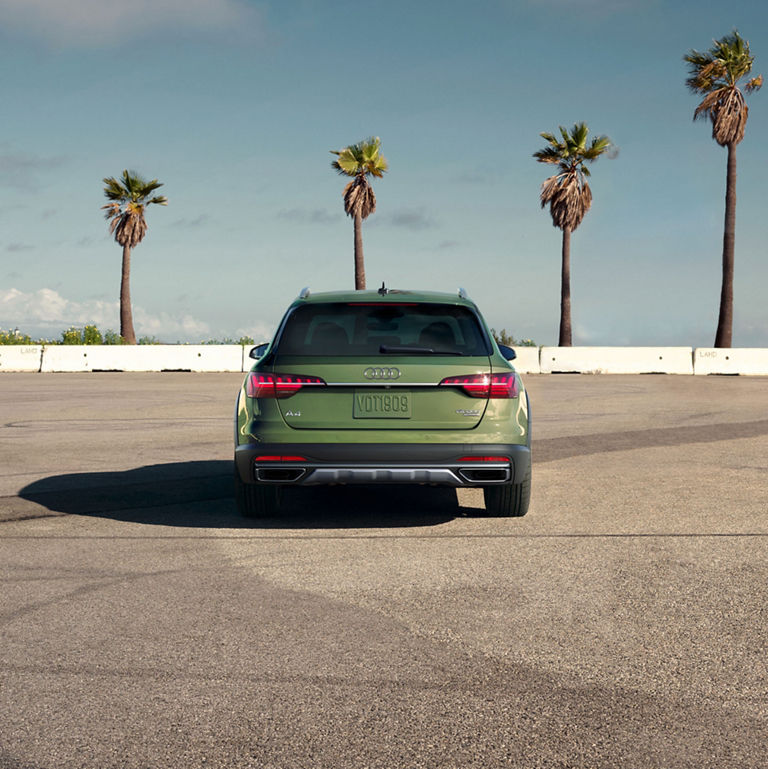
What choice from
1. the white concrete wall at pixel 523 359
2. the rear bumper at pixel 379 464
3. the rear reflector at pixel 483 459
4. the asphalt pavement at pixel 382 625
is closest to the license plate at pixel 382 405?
the rear bumper at pixel 379 464

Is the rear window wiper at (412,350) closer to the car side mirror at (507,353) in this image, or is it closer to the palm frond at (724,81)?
the car side mirror at (507,353)

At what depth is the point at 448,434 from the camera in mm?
7148

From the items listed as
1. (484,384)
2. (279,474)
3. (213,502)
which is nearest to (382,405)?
(484,384)

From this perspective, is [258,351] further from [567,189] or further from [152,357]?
[567,189]

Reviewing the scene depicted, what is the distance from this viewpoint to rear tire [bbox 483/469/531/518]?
775 centimetres

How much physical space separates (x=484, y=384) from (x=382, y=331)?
89cm

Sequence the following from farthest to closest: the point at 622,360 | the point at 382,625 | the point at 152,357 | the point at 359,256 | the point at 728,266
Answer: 1. the point at 359,256
2. the point at 728,266
3. the point at 152,357
4. the point at 622,360
5. the point at 382,625

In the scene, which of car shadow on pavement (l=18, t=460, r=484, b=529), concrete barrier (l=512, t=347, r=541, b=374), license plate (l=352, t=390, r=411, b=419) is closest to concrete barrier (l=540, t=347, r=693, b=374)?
concrete barrier (l=512, t=347, r=541, b=374)

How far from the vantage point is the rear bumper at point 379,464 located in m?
7.05

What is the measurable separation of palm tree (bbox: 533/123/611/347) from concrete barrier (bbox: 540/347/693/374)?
13625 millimetres

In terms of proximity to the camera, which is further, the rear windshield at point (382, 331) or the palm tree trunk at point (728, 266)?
the palm tree trunk at point (728, 266)

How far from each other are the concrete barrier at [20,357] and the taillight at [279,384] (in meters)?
33.3

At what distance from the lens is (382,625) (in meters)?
4.92

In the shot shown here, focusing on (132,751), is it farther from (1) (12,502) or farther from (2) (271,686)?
(1) (12,502)
